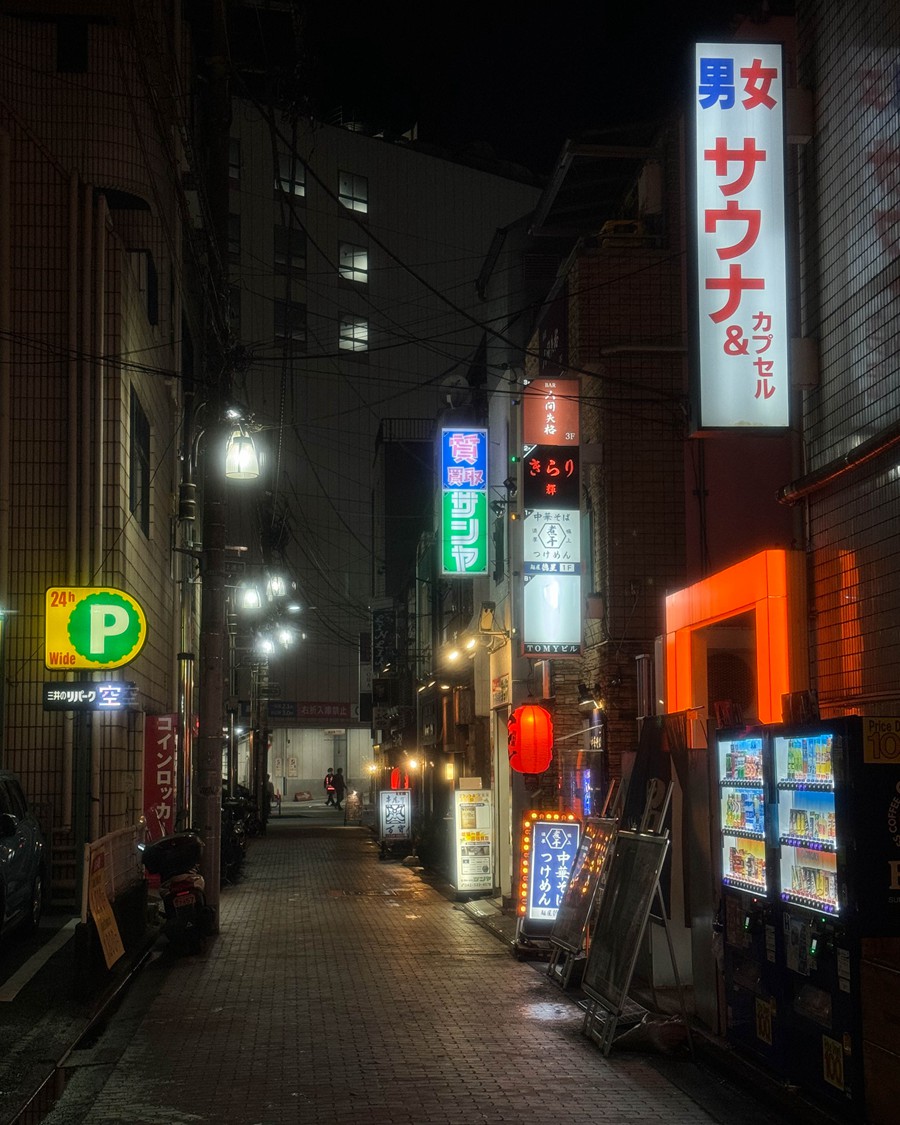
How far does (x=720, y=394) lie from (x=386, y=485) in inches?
1419

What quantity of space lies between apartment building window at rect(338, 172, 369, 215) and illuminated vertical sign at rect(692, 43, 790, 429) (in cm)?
4282

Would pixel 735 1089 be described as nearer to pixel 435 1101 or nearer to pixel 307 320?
pixel 435 1101

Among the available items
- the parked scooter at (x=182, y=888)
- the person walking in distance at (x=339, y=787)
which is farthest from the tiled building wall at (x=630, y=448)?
the person walking in distance at (x=339, y=787)

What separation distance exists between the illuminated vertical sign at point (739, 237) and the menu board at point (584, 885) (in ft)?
13.6

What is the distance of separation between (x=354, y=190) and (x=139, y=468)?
33481 millimetres

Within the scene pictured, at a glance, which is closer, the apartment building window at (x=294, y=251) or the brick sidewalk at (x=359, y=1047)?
the brick sidewalk at (x=359, y=1047)

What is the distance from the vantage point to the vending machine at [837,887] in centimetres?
729

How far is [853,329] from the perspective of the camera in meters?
9.93

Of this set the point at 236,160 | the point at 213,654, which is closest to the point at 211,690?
the point at 213,654

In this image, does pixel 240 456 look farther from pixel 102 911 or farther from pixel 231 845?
pixel 231 845

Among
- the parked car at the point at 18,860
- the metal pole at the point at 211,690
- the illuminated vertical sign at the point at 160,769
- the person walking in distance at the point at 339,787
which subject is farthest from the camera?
the person walking in distance at the point at 339,787

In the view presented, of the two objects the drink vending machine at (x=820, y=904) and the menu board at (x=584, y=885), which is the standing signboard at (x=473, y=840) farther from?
the drink vending machine at (x=820, y=904)

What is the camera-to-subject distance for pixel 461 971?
549 inches

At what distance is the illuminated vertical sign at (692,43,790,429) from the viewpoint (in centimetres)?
1043
